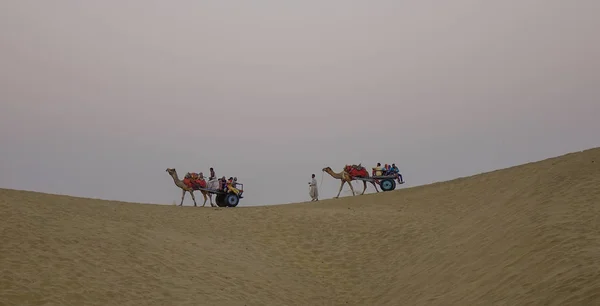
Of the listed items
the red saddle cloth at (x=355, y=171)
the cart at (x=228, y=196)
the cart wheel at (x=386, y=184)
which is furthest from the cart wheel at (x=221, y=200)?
the cart wheel at (x=386, y=184)

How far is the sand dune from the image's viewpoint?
12586 millimetres

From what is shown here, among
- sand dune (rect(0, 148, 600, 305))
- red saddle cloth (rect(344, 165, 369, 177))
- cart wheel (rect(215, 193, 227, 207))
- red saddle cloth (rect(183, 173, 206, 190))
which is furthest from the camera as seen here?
red saddle cloth (rect(344, 165, 369, 177))

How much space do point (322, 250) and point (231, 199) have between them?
396 inches

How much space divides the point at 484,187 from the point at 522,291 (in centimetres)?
1514

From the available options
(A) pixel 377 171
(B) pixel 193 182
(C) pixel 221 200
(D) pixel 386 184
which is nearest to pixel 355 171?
(A) pixel 377 171

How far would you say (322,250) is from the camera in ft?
67.7

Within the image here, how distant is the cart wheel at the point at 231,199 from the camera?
97.5 ft

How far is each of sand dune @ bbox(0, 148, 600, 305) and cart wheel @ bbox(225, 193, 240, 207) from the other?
3741mm

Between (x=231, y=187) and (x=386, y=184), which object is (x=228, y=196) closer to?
(x=231, y=187)

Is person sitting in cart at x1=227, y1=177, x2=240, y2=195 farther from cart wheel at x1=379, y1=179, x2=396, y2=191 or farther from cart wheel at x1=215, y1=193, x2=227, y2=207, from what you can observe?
cart wheel at x1=379, y1=179, x2=396, y2=191

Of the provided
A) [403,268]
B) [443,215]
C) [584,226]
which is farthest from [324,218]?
[584,226]

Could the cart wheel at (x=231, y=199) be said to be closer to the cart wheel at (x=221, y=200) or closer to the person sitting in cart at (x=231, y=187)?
the person sitting in cart at (x=231, y=187)

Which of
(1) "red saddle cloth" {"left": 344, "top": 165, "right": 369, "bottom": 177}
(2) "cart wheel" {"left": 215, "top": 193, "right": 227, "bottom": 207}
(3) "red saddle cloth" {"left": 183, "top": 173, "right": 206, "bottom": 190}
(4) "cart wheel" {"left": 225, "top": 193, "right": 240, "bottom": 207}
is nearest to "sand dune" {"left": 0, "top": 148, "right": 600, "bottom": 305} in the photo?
(3) "red saddle cloth" {"left": 183, "top": 173, "right": 206, "bottom": 190}

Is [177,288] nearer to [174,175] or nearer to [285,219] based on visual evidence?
[285,219]
